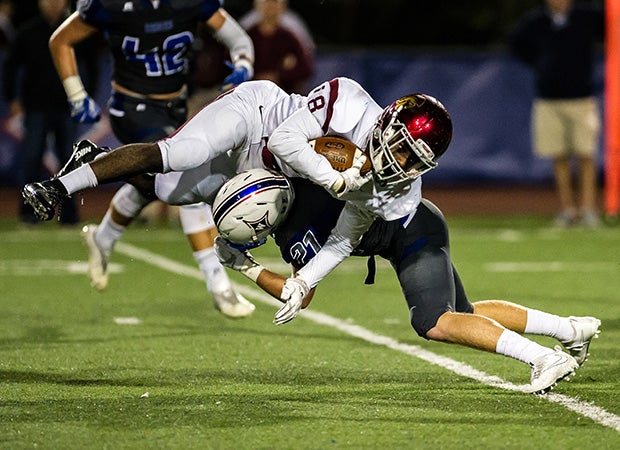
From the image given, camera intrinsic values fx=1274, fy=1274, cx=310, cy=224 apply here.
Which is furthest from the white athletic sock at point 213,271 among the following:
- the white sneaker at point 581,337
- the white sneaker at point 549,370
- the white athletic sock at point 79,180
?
the white sneaker at point 549,370

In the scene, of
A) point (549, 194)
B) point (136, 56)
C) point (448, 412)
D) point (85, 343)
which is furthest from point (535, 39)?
point (448, 412)

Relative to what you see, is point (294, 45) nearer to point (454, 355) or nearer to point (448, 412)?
point (454, 355)

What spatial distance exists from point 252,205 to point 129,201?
5.39 ft

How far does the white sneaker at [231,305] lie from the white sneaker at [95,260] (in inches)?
32.1

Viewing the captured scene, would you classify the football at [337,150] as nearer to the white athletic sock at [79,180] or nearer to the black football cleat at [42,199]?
the white athletic sock at [79,180]

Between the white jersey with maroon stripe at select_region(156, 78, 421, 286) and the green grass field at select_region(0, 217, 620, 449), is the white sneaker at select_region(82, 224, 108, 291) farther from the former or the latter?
the white jersey with maroon stripe at select_region(156, 78, 421, 286)

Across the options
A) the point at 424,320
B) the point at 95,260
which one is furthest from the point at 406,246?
the point at 95,260

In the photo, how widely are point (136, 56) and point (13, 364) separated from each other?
1886 millimetres

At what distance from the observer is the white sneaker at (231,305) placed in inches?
244

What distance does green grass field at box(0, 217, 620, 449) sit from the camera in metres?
4.06

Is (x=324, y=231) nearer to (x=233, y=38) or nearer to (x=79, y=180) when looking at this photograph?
(x=79, y=180)

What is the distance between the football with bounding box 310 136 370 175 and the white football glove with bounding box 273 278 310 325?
1.50 feet

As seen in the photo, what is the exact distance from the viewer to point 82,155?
5254 millimetres

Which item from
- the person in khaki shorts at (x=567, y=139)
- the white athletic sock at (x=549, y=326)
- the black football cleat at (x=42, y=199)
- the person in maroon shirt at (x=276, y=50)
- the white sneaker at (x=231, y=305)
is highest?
the black football cleat at (x=42, y=199)
